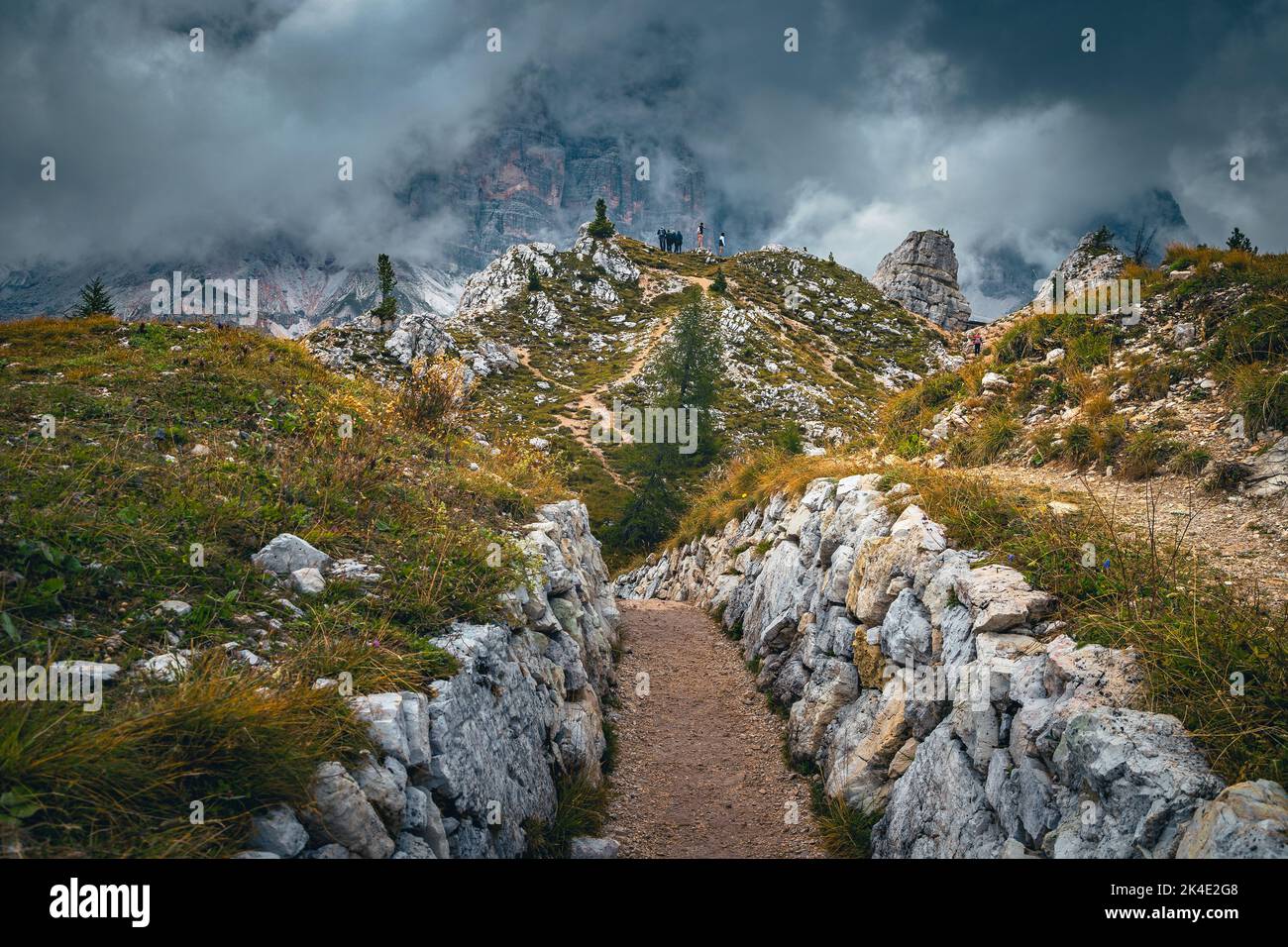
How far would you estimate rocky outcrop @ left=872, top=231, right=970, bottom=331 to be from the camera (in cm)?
10056

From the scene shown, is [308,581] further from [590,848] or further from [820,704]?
[820,704]

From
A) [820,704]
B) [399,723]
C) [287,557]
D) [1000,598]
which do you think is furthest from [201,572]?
[820,704]

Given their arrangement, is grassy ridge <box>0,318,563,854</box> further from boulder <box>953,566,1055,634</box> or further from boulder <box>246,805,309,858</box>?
boulder <box>953,566,1055,634</box>

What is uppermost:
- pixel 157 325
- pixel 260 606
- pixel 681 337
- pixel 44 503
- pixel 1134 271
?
pixel 681 337

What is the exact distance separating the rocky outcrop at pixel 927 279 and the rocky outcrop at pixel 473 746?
105 metres

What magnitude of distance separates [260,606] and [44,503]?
217 centimetres

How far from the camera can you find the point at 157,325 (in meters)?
12.6

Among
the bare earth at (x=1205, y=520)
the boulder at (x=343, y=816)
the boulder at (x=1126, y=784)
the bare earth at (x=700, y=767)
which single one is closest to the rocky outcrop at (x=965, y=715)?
the boulder at (x=1126, y=784)

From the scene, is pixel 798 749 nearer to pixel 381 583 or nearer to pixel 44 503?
pixel 381 583

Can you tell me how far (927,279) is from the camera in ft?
338

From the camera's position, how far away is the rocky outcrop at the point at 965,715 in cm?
358

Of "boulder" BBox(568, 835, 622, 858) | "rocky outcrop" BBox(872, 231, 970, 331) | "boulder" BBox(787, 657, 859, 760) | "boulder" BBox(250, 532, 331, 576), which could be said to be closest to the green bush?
"boulder" BBox(787, 657, 859, 760)
